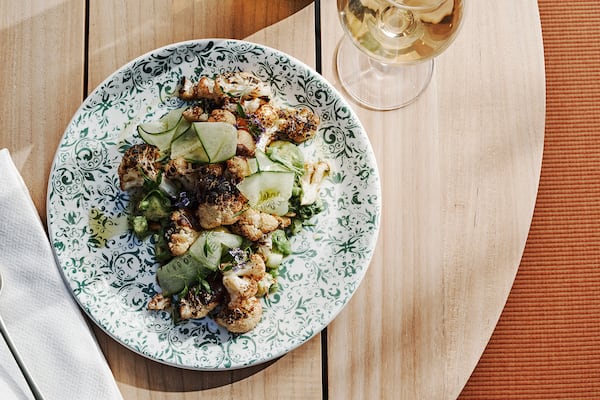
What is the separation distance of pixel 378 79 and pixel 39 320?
90 cm

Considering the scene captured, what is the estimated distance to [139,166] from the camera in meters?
1.40

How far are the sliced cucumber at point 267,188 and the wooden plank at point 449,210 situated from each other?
0.78 ft

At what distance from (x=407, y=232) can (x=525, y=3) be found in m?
0.59

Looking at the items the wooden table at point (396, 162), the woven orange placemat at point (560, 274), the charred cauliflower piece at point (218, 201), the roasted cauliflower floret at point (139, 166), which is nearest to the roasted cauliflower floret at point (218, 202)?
the charred cauliflower piece at point (218, 201)

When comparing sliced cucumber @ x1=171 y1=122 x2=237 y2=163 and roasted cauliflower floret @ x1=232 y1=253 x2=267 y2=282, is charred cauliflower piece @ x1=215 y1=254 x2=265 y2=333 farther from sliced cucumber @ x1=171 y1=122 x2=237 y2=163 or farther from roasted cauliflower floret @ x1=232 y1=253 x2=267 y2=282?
sliced cucumber @ x1=171 y1=122 x2=237 y2=163

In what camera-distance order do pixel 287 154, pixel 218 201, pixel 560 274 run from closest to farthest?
pixel 218 201, pixel 287 154, pixel 560 274

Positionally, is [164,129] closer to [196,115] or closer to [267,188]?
[196,115]

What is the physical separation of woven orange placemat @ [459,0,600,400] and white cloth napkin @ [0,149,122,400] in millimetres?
1121

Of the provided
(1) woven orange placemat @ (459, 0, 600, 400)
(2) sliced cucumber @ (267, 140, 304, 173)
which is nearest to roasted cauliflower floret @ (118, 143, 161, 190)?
(2) sliced cucumber @ (267, 140, 304, 173)

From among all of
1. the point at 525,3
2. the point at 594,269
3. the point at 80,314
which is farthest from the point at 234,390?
the point at 594,269

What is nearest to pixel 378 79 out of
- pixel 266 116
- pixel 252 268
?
pixel 266 116

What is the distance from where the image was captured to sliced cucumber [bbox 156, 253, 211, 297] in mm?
1384

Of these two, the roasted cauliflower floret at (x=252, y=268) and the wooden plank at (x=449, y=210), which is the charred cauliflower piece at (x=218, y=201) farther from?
the wooden plank at (x=449, y=210)

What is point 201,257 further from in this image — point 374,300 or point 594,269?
point 594,269
